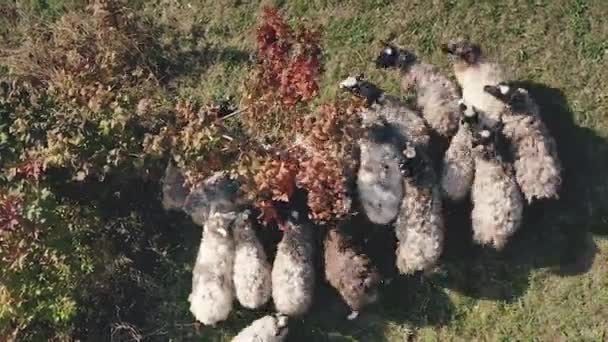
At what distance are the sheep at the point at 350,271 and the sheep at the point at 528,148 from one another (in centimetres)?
224

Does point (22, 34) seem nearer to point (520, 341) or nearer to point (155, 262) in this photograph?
point (155, 262)

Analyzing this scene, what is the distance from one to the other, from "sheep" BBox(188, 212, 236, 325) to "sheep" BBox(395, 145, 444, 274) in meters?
2.22

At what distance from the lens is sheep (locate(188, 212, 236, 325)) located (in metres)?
11.4

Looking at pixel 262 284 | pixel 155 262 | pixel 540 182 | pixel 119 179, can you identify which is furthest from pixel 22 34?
pixel 540 182

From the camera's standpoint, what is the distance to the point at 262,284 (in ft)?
37.1

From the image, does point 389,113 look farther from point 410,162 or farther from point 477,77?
point 477,77

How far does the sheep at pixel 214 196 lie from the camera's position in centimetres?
1147

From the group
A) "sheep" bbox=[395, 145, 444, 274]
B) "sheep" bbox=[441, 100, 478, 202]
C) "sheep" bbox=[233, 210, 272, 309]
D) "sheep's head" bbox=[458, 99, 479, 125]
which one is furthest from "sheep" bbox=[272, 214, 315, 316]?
"sheep's head" bbox=[458, 99, 479, 125]

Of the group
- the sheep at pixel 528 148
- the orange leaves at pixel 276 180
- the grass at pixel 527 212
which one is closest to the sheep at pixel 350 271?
the grass at pixel 527 212

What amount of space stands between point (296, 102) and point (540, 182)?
328 centimetres

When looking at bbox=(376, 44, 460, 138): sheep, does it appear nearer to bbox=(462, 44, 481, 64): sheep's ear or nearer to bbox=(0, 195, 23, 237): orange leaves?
bbox=(462, 44, 481, 64): sheep's ear

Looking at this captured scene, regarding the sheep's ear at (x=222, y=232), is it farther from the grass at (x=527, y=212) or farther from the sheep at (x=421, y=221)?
the sheep at (x=421, y=221)

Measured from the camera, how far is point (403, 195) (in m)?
11.2

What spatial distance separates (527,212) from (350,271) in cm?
247
